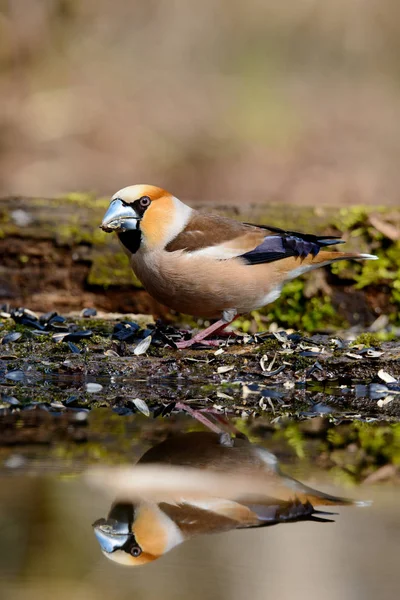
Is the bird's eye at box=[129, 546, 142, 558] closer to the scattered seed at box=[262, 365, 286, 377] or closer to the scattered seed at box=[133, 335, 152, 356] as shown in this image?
the scattered seed at box=[262, 365, 286, 377]

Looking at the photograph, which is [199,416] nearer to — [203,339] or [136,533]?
[203,339]

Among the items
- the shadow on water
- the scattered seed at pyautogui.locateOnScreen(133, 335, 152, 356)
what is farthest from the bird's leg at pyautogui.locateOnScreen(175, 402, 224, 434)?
the scattered seed at pyautogui.locateOnScreen(133, 335, 152, 356)

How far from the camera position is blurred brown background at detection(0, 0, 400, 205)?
13062 mm

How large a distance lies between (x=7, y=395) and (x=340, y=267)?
3.01 metres

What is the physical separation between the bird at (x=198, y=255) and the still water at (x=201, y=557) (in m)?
2.31

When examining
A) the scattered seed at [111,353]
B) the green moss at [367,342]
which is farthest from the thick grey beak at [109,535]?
the green moss at [367,342]

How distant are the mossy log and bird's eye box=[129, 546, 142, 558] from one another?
Answer: 4333 mm

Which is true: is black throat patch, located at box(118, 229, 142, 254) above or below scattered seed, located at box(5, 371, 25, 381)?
above

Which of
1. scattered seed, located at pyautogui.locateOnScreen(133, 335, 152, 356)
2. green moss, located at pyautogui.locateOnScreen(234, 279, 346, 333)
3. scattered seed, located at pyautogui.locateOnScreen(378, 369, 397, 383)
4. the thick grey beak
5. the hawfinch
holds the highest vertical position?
the thick grey beak

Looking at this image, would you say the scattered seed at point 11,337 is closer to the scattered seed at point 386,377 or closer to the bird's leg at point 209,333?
the bird's leg at point 209,333

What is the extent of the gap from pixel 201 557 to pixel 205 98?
540 inches

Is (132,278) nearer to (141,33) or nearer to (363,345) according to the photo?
(363,345)

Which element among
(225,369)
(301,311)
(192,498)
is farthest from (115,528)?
→ (301,311)

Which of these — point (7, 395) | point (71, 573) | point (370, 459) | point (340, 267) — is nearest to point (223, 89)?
point (340, 267)
